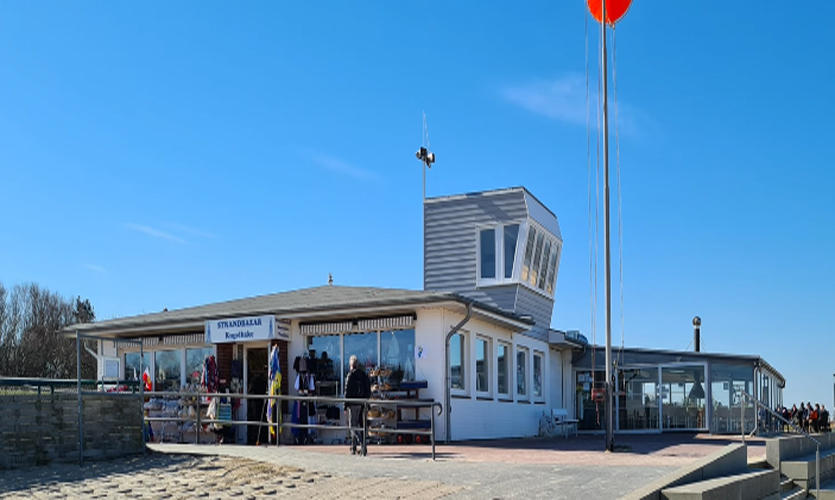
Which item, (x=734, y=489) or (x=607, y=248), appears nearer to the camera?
(x=734, y=489)

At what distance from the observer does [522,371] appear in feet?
73.5

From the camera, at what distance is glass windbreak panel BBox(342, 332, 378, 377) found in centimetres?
1811

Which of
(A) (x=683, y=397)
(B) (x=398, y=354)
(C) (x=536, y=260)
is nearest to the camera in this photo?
(B) (x=398, y=354)

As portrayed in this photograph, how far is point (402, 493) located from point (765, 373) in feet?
85.6

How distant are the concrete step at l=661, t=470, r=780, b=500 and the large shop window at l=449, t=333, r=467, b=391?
707 cm

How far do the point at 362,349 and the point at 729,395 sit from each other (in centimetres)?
1236

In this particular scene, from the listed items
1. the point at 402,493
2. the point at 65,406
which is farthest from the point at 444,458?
the point at 65,406

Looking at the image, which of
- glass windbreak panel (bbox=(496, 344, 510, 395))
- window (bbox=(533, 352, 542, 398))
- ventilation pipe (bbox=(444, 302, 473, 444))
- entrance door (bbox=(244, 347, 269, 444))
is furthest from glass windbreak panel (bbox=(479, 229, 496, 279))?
entrance door (bbox=(244, 347, 269, 444))

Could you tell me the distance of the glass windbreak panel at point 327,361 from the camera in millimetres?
18344

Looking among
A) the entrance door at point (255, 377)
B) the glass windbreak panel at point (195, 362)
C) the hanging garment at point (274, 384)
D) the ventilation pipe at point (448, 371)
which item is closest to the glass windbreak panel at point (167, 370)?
the glass windbreak panel at point (195, 362)

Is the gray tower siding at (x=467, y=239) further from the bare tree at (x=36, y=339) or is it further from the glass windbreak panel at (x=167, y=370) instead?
the bare tree at (x=36, y=339)

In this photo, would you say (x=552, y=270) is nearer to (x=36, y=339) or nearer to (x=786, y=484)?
(x=786, y=484)

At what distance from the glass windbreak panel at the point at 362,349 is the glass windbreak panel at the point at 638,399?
10.7m

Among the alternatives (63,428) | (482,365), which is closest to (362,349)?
(482,365)
